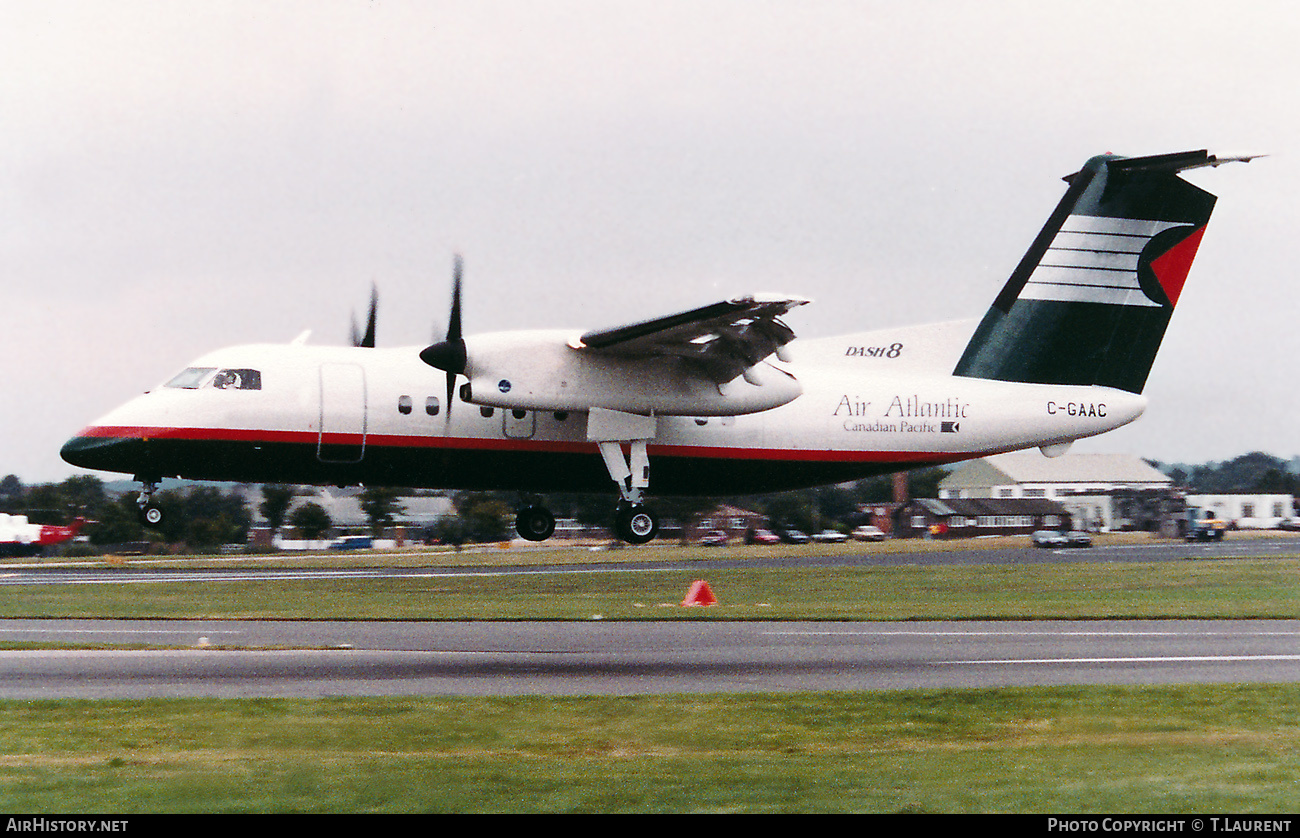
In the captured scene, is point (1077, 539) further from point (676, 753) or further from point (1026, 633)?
point (676, 753)

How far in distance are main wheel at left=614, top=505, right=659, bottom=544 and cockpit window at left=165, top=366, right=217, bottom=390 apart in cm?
837

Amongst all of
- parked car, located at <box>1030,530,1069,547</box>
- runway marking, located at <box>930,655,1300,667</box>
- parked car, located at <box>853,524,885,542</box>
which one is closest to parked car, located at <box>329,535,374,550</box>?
parked car, located at <box>853,524,885,542</box>

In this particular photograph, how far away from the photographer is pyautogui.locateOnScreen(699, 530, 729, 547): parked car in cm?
5076

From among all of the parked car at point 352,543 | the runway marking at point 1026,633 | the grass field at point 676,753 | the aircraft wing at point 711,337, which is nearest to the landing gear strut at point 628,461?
the aircraft wing at point 711,337

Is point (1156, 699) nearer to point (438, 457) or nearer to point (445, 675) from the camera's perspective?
point (445, 675)

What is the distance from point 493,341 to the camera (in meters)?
24.2

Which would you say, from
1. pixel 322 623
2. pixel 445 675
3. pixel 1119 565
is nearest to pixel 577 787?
pixel 445 675

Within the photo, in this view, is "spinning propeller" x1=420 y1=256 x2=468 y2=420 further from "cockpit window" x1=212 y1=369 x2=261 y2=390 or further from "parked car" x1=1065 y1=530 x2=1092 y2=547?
"parked car" x1=1065 y1=530 x2=1092 y2=547

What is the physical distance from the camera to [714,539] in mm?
52156

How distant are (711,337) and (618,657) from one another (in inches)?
379

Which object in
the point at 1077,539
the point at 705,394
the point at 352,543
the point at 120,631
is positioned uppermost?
the point at 705,394

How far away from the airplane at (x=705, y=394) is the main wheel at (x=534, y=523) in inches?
1.9

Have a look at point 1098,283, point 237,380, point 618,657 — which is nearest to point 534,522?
point 237,380

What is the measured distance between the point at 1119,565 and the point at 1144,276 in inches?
504
